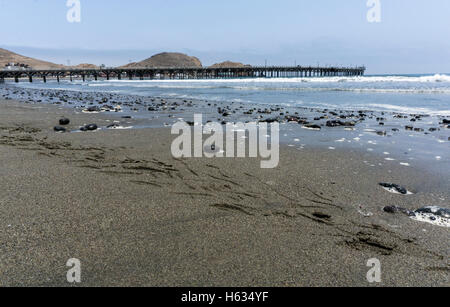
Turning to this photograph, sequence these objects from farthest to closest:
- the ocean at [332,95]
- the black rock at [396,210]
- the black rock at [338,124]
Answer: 1. the ocean at [332,95]
2. the black rock at [338,124]
3. the black rock at [396,210]

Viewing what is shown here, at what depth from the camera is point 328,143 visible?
792 cm

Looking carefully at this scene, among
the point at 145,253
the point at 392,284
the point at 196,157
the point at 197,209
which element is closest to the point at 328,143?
the point at 196,157

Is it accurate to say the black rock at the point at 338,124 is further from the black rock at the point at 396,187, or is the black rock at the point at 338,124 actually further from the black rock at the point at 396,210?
the black rock at the point at 396,210

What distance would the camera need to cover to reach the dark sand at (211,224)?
2.57m

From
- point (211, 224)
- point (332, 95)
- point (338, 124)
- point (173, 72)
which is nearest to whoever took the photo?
point (211, 224)

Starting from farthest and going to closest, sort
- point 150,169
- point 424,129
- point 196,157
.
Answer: point 424,129, point 196,157, point 150,169

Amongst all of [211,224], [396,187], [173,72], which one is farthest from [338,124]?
[173,72]

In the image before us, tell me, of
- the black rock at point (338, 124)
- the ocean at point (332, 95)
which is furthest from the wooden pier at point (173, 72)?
the black rock at point (338, 124)

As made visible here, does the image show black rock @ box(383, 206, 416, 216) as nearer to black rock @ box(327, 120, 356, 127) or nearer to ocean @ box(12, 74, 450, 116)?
black rock @ box(327, 120, 356, 127)

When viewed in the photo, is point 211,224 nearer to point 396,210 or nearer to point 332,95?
point 396,210

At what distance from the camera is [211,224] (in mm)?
3426

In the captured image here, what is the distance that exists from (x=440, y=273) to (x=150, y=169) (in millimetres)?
4348
